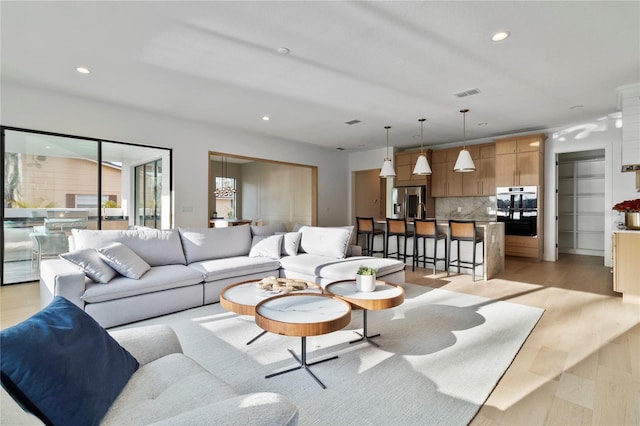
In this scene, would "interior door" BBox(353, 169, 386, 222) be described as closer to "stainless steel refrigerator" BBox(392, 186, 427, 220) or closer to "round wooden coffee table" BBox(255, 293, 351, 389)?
"stainless steel refrigerator" BBox(392, 186, 427, 220)

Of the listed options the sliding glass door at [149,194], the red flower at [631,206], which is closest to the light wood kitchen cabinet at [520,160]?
the red flower at [631,206]

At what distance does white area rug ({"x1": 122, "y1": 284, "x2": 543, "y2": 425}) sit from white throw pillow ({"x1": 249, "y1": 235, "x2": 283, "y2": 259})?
1.09 metres

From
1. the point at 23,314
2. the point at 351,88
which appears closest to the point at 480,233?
the point at 351,88

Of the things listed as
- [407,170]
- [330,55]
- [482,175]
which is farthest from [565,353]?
[407,170]

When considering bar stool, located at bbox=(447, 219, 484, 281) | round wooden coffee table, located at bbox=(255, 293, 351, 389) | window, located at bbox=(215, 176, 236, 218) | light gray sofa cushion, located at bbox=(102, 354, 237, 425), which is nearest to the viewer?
light gray sofa cushion, located at bbox=(102, 354, 237, 425)

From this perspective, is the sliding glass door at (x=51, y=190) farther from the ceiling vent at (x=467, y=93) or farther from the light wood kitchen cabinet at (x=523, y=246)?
the light wood kitchen cabinet at (x=523, y=246)

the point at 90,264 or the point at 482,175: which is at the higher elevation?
the point at 482,175

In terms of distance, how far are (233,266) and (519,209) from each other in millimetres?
5808

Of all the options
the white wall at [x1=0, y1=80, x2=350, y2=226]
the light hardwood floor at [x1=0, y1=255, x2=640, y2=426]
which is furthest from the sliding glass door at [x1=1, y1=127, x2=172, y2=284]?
the light hardwood floor at [x1=0, y1=255, x2=640, y2=426]

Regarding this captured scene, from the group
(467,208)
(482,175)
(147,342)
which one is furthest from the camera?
(467,208)

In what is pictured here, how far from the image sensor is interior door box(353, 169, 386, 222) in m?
9.66

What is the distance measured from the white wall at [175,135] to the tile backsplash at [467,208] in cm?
300

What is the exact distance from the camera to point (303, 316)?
212cm

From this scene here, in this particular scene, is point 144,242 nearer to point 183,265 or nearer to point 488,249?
point 183,265
